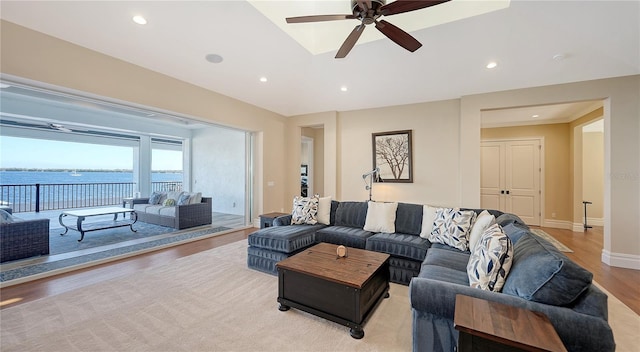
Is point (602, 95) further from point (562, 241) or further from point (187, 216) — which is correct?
point (187, 216)

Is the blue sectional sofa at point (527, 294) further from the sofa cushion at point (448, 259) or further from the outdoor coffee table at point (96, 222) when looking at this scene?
the outdoor coffee table at point (96, 222)

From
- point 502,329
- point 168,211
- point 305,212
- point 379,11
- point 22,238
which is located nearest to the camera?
point 502,329

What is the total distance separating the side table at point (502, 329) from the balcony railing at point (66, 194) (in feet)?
18.2

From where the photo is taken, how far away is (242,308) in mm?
2369

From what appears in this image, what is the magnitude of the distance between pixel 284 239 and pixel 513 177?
6.55 metres

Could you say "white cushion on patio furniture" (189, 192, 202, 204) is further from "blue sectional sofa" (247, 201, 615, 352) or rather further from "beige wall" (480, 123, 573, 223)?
"beige wall" (480, 123, 573, 223)

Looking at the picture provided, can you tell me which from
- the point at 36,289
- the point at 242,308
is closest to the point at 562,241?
the point at 242,308

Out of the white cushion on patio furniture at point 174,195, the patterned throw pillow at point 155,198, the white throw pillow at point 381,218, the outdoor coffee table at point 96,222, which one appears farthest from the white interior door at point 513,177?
the outdoor coffee table at point 96,222

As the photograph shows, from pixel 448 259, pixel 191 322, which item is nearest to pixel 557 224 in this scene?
pixel 448 259

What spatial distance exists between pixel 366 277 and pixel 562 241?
17.2 ft

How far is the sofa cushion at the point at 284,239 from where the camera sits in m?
3.14

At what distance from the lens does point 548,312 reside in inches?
52.2

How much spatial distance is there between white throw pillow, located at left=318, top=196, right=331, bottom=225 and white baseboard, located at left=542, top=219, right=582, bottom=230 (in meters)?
5.91

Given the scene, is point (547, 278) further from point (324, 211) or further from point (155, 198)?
point (155, 198)
